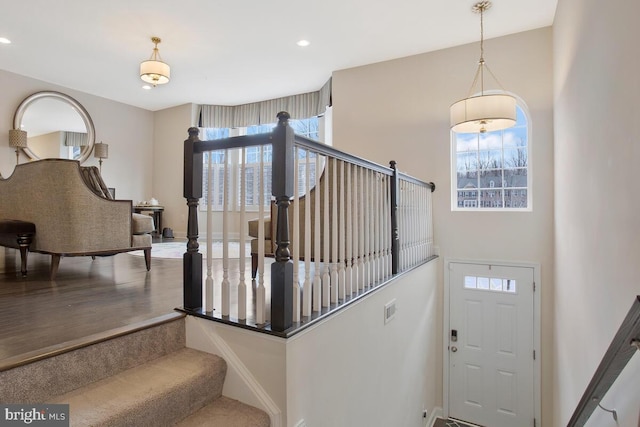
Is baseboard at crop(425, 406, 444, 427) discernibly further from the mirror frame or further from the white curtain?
the white curtain

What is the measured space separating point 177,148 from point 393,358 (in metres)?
5.95

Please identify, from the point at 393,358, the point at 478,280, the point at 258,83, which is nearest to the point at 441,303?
the point at 478,280

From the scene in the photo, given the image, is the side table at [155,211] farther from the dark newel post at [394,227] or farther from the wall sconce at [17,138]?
the dark newel post at [394,227]

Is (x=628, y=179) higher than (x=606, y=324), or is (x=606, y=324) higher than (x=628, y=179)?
(x=628, y=179)

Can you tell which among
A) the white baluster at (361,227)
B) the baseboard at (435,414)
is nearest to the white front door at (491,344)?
the baseboard at (435,414)

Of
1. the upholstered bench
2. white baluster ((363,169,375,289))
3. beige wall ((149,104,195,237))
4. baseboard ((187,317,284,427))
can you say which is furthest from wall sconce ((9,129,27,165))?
white baluster ((363,169,375,289))

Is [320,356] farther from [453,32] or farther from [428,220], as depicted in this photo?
[453,32]

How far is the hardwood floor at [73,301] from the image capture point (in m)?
1.45

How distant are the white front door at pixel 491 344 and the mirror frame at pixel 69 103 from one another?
20.1ft

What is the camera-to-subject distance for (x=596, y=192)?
1.97 meters

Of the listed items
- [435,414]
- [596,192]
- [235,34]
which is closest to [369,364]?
[596,192]

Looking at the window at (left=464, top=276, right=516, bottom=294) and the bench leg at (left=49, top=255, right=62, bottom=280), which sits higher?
the bench leg at (left=49, top=255, right=62, bottom=280)

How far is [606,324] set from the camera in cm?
172

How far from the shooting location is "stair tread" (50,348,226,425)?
1203 millimetres
